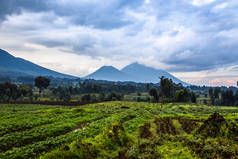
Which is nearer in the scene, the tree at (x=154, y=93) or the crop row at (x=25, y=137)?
the crop row at (x=25, y=137)

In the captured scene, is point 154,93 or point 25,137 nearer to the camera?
point 25,137

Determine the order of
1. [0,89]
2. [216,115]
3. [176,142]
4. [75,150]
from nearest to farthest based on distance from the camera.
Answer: [75,150]
[176,142]
[216,115]
[0,89]

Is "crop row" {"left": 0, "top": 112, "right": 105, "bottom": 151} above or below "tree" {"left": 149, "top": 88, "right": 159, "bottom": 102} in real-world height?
below

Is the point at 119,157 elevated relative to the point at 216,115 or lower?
lower

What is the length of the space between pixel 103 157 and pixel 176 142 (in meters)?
8.77

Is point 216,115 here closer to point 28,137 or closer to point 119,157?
point 119,157

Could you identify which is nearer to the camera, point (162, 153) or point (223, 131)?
point (162, 153)

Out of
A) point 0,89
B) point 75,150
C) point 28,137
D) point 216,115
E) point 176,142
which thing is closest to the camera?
point 75,150

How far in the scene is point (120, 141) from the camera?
19062mm

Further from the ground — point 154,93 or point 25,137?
point 154,93

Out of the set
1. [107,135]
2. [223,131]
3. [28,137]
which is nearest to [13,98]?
[28,137]

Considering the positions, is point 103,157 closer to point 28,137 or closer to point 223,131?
point 28,137

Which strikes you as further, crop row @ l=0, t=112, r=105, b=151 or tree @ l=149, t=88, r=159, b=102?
tree @ l=149, t=88, r=159, b=102

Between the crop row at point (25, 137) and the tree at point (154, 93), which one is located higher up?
the tree at point (154, 93)
